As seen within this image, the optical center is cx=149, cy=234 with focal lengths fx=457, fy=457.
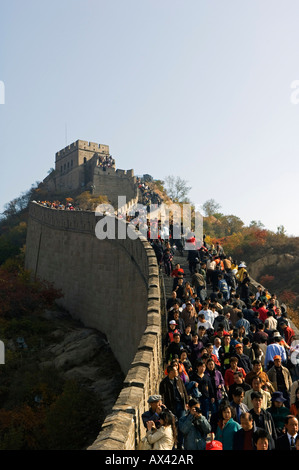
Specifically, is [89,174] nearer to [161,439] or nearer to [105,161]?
[105,161]

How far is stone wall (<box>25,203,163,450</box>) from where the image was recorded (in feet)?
20.0

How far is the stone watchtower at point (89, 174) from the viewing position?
2074 inches

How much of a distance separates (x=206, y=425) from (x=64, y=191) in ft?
180

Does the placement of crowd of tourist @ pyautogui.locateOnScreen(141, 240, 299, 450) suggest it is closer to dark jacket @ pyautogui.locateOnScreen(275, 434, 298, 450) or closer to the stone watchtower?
dark jacket @ pyautogui.locateOnScreen(275, 434, 298, 450)

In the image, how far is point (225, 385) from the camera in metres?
7.31

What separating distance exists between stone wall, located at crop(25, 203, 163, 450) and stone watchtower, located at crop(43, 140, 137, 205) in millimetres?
18063

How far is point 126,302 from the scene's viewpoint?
1791 cm

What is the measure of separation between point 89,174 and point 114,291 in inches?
1519

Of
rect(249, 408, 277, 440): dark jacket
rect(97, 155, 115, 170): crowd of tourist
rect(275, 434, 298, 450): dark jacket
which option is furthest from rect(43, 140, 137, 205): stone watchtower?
rect(275, 434, 298, 450): dark jacket

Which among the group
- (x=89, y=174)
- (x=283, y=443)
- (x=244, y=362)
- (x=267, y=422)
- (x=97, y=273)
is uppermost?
(x=89, y=174)

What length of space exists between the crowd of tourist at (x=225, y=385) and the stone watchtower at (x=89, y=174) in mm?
40485

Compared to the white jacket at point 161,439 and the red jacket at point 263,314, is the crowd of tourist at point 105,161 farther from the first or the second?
the white jacket at point 161,439

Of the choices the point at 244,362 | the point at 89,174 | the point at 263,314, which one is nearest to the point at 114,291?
the point at 263,314

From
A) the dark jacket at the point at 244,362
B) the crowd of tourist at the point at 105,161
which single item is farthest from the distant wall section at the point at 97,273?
the crowd of tourist at the point at 105,161
